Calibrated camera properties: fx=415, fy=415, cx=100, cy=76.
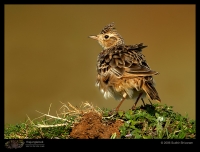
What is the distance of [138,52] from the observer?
9844mm

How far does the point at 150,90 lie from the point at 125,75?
2.13ft

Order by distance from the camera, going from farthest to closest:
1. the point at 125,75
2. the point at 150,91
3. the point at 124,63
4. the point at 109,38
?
the point at 109,38 → the point at 124,63 → the point at 125,75 → the point at 150,91

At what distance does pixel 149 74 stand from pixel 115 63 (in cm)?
101

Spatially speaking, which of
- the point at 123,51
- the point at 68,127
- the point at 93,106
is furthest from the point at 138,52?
the point at 68,127

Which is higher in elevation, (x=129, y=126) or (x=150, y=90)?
(x=150, y=90)

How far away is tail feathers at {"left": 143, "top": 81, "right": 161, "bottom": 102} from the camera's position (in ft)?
27.2

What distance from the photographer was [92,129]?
7.86 meters

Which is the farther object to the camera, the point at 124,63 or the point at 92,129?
the point at 124,63

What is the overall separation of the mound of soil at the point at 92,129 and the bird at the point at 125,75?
3.26 ft

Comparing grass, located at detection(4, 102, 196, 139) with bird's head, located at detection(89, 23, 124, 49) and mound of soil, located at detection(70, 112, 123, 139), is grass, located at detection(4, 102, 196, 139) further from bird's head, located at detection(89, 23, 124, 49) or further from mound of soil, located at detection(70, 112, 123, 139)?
bird's head, located at detection(89, 23, 124, 49)

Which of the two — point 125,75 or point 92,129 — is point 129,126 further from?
point 125,75

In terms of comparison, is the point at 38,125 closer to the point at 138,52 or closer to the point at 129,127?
the point at 129,127

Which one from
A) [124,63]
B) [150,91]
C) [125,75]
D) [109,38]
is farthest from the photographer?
[109,38]

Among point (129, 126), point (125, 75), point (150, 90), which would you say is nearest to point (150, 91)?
point (150, 90)
